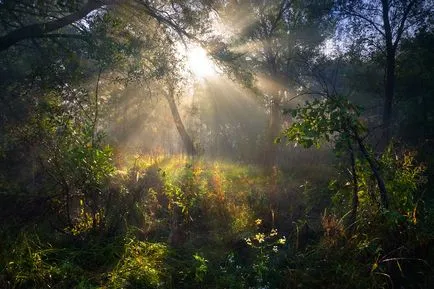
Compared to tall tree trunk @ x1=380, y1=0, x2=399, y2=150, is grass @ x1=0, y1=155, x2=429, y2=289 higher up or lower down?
lower down

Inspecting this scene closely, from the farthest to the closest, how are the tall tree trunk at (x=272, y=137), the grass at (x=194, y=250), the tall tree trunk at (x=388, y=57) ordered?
the tall tree trunk at (x=272, y=137)
the tall tree trunk at (x=388, y=57)
the grass at (x=194, y=250)

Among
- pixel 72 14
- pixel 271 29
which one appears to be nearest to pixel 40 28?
pixel 72 14

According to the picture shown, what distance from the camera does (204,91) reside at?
87.5 feet

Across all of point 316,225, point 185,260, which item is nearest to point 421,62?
point 316,225

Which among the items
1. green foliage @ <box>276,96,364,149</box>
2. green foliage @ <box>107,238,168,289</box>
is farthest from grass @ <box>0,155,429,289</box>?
green foliage @ <box>276,96,364,149</box>

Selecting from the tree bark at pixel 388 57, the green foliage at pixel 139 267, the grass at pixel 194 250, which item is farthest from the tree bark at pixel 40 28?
the tree bark at pixel 388 57

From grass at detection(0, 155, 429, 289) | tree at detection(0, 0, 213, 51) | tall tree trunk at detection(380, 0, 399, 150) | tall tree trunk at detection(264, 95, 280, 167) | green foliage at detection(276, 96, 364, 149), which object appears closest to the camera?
grass at detection(0, 155, 429, 289)

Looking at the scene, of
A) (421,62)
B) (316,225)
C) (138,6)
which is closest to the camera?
(316,225)

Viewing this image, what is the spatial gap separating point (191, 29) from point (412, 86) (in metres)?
10.5

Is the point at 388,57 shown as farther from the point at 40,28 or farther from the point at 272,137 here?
the point at 40,28

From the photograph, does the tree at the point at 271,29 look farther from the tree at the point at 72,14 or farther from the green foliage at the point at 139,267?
→ the green foliage at the point at 139,267

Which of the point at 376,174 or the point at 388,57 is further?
the point at 388,57

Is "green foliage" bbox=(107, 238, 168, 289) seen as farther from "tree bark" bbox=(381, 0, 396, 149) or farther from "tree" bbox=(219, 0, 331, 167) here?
"tree bark" bbox=(381, 0, 396, 149)

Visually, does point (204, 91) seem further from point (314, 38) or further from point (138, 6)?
point (138, 6)
